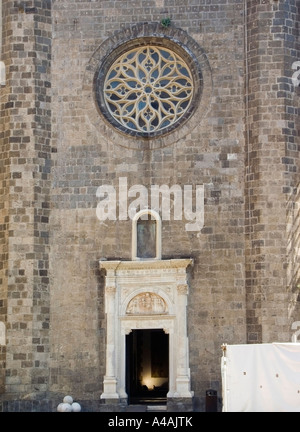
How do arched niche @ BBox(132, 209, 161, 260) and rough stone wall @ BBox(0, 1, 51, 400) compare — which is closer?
rough stone wall @ BBox(0, 1, 51, 400)

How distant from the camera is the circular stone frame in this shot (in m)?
29.0

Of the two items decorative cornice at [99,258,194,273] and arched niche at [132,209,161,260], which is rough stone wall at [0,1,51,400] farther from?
arched niche at [132,209,161,260]

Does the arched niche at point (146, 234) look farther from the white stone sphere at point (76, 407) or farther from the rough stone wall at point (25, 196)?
the white stone sphere at point (76, 407)

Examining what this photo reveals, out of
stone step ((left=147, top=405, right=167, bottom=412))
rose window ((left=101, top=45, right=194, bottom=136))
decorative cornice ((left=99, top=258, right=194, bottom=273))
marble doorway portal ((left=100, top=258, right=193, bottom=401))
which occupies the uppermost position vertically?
rose window ((left=101, top=45, right=194, bottom=136))

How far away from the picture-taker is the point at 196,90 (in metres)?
29.1

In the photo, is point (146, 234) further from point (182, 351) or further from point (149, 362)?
point (149, 362)

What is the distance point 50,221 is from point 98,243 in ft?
4.40

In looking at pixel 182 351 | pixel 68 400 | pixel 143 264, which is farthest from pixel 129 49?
pixel 68 400

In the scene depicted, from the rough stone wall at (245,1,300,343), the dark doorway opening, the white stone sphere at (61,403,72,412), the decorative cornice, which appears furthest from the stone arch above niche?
the dark doorway opening

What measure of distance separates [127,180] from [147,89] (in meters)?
Result: 2.52

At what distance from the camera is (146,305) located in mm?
28500

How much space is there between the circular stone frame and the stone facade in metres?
0.04

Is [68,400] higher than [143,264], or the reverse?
[143,264]
